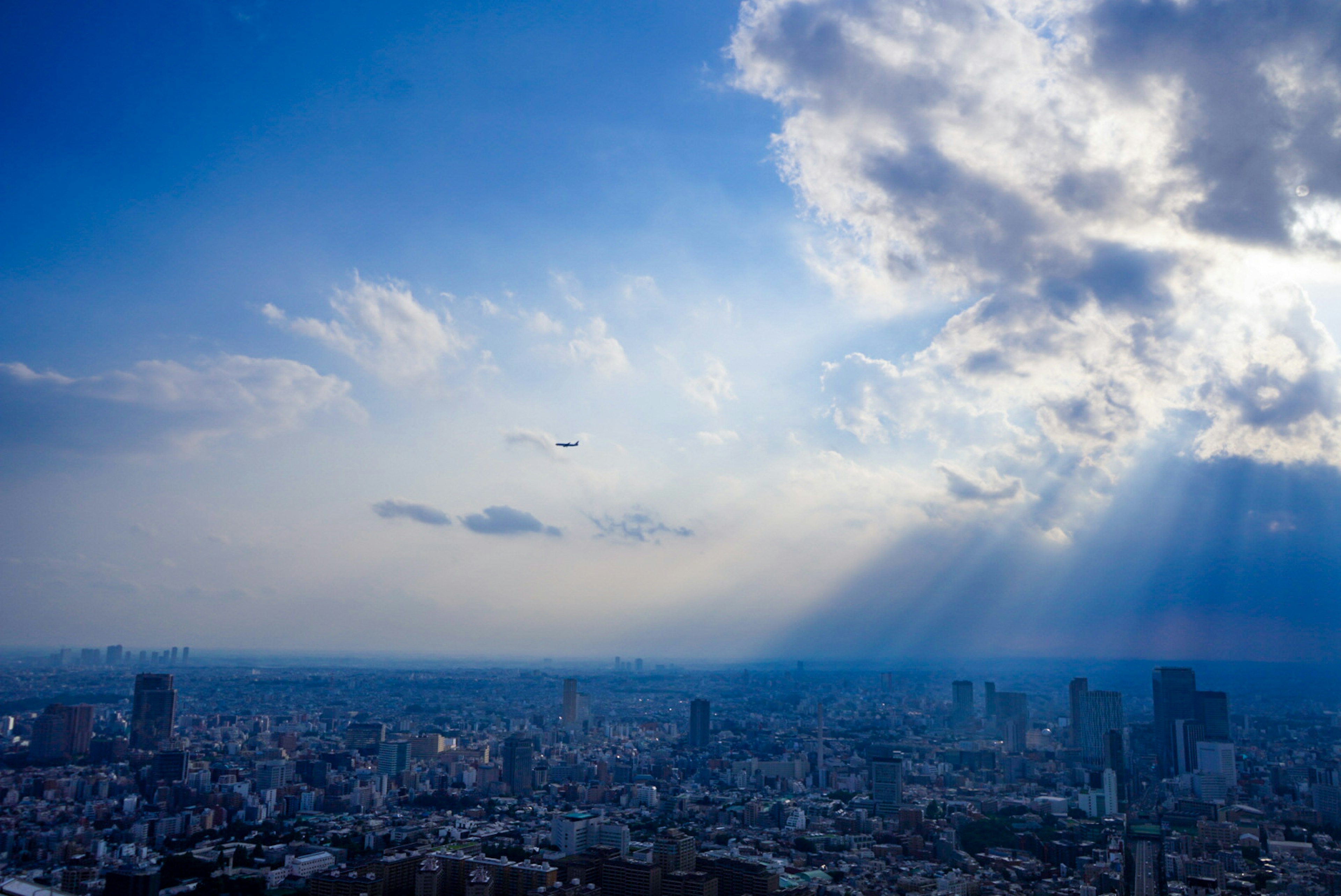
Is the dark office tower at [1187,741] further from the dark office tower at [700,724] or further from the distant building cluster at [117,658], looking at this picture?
the distant building cluster at [117,658]

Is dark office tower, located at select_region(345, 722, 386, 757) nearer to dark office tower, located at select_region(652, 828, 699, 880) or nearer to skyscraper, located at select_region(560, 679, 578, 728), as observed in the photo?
skyscraper, located at select_region(560, 679, 578, 728)

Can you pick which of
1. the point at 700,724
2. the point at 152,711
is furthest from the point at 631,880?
the point at 700,724

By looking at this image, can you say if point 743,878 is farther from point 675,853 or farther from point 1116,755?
point 1116,755

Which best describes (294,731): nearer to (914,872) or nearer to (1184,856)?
(914,872)

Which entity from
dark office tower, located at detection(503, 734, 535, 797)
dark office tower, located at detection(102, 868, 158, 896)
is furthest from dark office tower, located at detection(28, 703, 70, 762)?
Result: dark office tower, located at detection(102, 868, 158, 896)

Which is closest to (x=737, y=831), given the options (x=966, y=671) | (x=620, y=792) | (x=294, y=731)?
(x=620, y=792)
